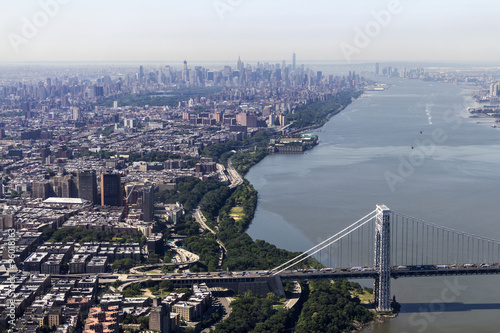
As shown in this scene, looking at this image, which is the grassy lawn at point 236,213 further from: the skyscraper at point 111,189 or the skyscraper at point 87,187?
the skyscraper at point 87,187

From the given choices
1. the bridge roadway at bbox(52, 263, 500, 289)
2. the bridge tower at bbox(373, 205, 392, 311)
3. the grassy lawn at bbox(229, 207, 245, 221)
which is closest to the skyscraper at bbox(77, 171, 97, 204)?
the grassy lawn at bbox(229, 207, 245, 221)

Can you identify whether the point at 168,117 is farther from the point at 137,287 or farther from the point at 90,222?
the point at 137,287

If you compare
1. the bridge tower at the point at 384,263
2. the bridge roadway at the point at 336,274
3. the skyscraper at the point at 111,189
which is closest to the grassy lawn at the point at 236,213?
the skyscraper at the point at 111,189

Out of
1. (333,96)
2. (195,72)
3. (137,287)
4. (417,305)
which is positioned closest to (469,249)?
(417,305)

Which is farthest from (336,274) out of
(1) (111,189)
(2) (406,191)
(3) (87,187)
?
(3) (87,187)

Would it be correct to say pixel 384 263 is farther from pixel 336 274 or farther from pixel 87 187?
pixel 87 187

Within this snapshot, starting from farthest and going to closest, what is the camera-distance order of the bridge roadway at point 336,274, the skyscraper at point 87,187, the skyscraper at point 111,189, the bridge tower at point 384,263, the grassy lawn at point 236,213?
1. the skyscraper at point 87,187
2. the skyscraper at point 111,189
3. the grassy lawn at point 236,213
4. the bridge roadway at point 336,274
5. the bridge tower at point 384,263

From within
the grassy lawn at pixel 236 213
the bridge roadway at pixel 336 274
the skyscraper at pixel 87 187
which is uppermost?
the skyscraper at pixel 87 187

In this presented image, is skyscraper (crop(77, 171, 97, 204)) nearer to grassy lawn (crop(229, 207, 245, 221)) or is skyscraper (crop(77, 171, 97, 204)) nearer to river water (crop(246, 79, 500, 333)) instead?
grassy lawn (crop(229, 207, 245, 221))
